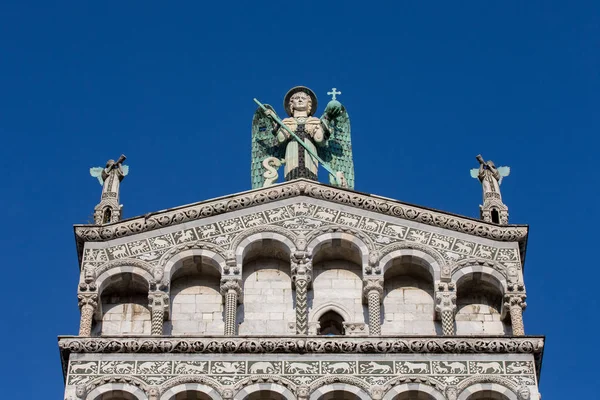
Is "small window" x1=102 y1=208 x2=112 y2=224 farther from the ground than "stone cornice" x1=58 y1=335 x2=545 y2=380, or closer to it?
farther from the ground

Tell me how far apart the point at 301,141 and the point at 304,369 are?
515cm

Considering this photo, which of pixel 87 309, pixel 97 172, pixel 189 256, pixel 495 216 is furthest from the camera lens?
pixel 97 172

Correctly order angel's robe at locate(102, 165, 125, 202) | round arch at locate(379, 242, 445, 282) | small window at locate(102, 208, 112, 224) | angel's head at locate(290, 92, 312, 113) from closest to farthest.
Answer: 1. round arch at locate(379, 242, 445, 282)
2. small window at locate(102, 208, 112, 224)
3. angel's robe at locate(102, 165, 125, 202)
4. angel's head at locate(290, 92, 312, 113)

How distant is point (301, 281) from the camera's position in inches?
1029

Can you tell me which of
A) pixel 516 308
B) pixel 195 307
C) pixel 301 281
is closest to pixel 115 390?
pixel 195 307

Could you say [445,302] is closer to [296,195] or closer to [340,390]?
[340,390]

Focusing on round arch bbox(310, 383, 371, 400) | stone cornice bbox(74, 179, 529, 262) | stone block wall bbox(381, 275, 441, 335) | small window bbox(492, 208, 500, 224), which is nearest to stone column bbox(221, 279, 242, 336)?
stone cornice bbox(74, 179, 529, 262)

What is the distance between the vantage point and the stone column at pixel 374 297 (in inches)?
1014

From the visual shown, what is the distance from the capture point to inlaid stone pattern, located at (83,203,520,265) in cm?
2644

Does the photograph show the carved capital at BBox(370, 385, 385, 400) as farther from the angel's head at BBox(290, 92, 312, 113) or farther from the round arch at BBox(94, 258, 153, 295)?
the angel's head at BBox(290, 92, 312, 113)

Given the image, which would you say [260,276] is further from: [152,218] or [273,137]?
[273,137]

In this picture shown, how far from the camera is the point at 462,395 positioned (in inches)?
969

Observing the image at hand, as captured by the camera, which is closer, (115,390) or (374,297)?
(115,390)

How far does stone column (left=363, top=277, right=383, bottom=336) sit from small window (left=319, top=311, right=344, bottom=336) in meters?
0.47
